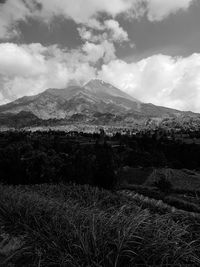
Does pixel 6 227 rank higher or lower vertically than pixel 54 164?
higher

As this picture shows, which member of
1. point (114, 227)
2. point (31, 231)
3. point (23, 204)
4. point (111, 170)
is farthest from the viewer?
point (111, 170)

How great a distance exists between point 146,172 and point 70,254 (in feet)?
187

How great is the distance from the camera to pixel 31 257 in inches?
158

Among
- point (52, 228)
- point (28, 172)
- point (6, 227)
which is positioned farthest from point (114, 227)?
point (28, 172)

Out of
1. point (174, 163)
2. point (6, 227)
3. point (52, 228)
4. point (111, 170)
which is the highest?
point (52, 228)

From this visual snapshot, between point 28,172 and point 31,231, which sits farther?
point 28,172

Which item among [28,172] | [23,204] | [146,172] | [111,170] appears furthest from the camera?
[146,172]

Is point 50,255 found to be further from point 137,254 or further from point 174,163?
point 174,163

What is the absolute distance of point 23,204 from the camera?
603 centimetres

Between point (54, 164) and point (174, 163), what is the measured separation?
45018 millimetres

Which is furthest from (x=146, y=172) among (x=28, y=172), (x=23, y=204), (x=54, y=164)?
(x=23, y=204)

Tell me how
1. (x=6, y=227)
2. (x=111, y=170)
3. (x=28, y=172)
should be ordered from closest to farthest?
(x=6, y=227), (x=111, y=170), (x=28, y=172)

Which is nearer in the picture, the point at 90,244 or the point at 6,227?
the point at 90,244

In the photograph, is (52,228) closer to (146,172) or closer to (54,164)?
(54,164)
